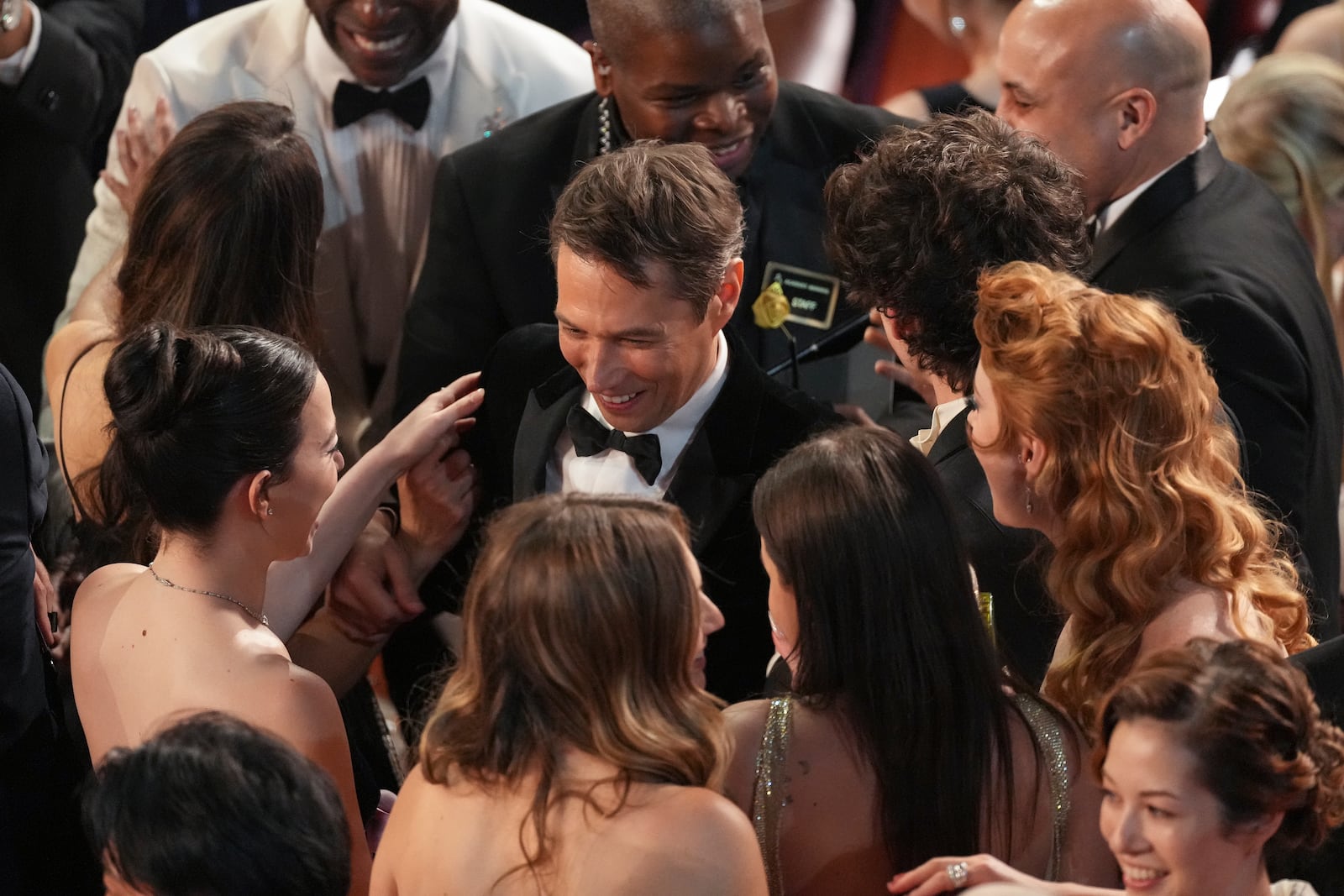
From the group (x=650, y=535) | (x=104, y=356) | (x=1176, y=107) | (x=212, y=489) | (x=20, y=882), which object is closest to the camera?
(x=650, y=535)

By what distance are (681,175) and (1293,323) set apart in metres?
1.40

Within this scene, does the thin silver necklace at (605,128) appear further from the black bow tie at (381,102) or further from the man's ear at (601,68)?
the black bow tie at (381,102)

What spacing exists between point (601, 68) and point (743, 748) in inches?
80.4

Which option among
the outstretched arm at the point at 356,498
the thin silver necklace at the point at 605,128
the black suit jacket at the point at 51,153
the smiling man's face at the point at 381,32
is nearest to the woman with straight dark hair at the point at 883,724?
the outstretched arm at the point at 356,498

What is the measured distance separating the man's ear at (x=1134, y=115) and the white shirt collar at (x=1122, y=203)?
0.09 m

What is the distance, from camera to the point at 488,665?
6.75 ft

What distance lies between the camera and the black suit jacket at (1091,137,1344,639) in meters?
3.30

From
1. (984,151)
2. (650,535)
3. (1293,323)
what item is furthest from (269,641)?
(1293,323)

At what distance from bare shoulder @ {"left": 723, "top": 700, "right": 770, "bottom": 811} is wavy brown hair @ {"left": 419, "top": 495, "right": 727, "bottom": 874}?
126 mm

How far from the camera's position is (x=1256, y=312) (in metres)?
3.30

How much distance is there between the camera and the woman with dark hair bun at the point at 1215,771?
74.3 inches

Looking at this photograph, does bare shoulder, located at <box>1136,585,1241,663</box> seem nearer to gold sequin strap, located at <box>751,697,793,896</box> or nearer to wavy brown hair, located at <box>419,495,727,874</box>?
gold sequin strap, located at <box>751,697,793,896</box>

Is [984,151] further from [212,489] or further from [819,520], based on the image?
[212,489]

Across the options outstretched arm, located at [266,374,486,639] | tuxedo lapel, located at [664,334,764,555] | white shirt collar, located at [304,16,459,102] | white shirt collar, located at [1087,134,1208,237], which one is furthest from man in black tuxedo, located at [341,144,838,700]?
white shirt collar, located at [304,16,459,102]
